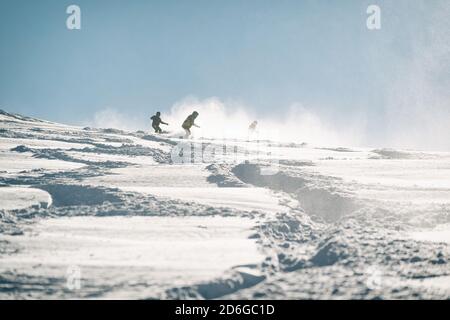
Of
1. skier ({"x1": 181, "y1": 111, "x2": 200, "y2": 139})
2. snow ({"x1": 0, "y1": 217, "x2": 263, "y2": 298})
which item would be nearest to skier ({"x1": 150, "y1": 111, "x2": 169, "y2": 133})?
skier ({"x1": 181, "y1": 111, "x2": 200, "y2": 139})

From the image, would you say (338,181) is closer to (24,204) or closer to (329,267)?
(329,267)

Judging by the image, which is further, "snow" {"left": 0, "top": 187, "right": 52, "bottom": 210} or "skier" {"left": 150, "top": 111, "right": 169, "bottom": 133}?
"skier" {"left": 150, "top": 111, "right": 169, "bottom": 133}

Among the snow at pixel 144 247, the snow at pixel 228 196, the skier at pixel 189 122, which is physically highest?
the skier at pixel 189 122

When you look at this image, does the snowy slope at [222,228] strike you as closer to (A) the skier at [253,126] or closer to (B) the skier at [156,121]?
(B) the skier at [156,121]

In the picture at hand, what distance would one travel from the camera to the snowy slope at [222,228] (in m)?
4.43

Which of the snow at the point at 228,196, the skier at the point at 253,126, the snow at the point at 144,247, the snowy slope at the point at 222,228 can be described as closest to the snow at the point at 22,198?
the snowy slope at the point at 222,228

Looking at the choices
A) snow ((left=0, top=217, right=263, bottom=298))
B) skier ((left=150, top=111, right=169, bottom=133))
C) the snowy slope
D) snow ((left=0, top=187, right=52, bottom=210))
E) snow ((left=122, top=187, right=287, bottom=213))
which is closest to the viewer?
the snowy slope

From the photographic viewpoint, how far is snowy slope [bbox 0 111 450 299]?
174 inches

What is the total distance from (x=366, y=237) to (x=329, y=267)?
102 cm

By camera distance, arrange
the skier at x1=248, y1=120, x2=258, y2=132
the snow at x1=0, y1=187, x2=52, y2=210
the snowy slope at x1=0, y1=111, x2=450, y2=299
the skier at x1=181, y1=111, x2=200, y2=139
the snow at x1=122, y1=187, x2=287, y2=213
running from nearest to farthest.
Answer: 1. the snowy slope at x1=0, y1=111, x2=450, y2=299
2. the snow at x1=0, y1=187, x2=52, y2=210
3. the snow at x1=122, y1=187, x2=287, y2=213
4. the skier at x1=181, y1=111, x2=200, y2=139
5. the skier at x1=248, y1=120, x2=258, y2=132

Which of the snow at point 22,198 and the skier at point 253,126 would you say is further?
the skier at point 253,126

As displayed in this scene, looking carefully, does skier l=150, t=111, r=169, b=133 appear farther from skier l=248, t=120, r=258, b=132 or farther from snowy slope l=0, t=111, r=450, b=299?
snowy slope l=0, t=111, r=450, b=299

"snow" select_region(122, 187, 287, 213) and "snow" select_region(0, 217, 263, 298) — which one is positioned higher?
"snow" select_region(122, 187, 287, 213)

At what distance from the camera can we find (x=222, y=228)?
596 cm
